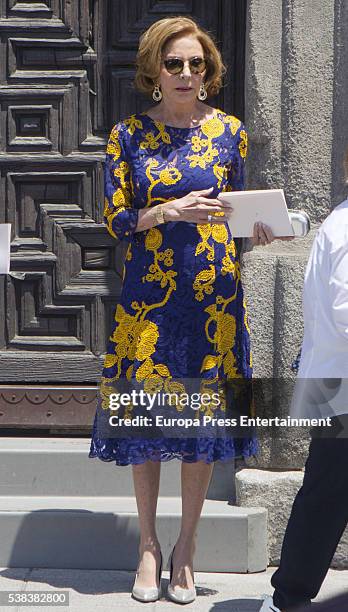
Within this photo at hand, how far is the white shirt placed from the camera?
369 cm

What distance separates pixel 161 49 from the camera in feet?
14.8

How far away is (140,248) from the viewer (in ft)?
14.8

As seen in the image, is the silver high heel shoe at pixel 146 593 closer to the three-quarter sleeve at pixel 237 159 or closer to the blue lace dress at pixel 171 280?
the blue lace dress at pixel 171 280

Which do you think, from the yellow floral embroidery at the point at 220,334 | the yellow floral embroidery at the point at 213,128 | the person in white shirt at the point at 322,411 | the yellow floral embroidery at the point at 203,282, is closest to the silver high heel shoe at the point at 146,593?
the person in white shirt at the point at 322,411

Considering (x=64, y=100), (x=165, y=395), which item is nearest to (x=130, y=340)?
(x=165, y=395)

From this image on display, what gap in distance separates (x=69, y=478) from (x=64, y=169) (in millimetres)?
1474

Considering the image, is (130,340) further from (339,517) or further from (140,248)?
(339,517)

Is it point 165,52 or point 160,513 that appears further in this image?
point 160,513

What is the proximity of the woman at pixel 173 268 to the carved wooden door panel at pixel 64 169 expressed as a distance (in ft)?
3.75

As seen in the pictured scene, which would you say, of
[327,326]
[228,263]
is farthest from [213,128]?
[327,326]

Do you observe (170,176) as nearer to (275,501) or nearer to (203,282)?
(203,282)

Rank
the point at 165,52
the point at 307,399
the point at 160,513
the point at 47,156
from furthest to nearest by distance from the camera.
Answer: the point at 47,156, the point at 160,513, the point at 165,52, the point at 307,399

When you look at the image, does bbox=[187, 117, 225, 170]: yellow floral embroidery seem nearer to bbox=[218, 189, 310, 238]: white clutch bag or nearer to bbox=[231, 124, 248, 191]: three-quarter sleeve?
bbox=[231, 124, 248, 191]: three-quarter sleeve

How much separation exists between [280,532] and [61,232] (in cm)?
175
